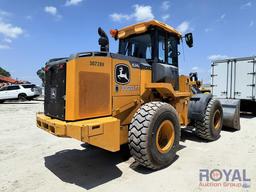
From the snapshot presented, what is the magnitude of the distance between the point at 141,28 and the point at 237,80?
8444mm

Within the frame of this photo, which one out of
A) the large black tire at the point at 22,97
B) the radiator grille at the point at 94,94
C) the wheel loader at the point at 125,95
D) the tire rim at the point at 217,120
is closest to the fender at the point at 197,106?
the wheel loader at the point at 125,95

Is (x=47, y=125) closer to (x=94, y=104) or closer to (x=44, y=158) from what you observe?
(x=94, y=104)

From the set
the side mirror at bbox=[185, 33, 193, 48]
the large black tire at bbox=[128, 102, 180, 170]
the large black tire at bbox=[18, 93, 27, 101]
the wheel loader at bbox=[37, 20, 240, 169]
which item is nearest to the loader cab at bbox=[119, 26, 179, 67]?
the wheel loader at bbox=[37, 20, 240, 169]

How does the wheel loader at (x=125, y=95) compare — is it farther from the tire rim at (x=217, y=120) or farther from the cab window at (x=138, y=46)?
the tire rim at (x=217, y=120)

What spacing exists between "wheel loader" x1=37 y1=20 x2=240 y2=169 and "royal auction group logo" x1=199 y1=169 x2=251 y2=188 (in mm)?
739

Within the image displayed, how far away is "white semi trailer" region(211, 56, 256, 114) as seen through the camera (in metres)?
11.5

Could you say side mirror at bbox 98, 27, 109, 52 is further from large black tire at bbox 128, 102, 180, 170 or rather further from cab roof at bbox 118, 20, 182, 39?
large black tire at bbox 128, 102, 180, 170

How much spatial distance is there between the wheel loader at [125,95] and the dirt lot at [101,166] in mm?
413

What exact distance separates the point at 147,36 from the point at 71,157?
306cm

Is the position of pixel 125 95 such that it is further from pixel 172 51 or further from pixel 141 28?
pixel 172 51

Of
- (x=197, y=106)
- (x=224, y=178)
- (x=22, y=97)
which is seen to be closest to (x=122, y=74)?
(x=224, y=178)

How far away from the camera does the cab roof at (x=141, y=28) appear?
509cm

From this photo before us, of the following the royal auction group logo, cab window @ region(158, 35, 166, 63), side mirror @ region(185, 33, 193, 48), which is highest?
side mirror @ region(185, 33, 193, 48)

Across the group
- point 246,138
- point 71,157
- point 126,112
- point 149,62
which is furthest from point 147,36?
point 246,138
